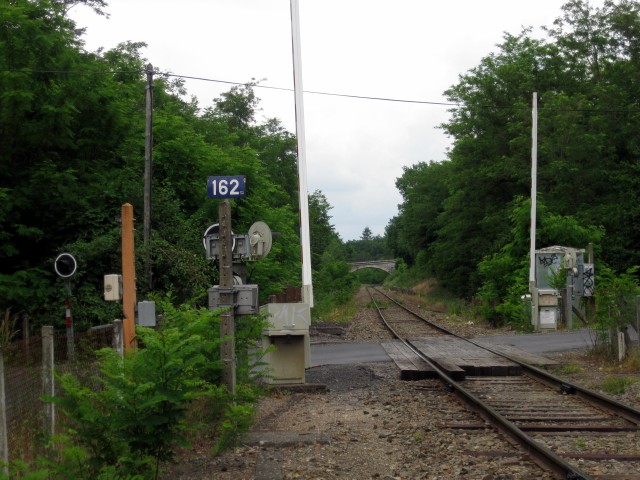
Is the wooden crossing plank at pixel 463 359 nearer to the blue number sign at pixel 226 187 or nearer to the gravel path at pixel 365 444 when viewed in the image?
the gravel path at pixel 365 444

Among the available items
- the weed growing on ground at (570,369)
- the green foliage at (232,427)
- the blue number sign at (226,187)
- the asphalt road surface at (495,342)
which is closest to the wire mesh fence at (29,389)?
the green foliage at (232,427)

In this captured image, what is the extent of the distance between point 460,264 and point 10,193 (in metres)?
35.0

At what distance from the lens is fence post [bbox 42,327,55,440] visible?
25.7ft

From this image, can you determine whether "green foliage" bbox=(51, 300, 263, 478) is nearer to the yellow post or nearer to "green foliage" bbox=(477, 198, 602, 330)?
the yellow post

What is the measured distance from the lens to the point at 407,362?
18.3 metres

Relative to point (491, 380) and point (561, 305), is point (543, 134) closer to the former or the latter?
point (561, 305)

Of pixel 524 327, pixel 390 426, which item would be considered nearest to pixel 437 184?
pixel 524 327

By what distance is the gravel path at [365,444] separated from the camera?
8188mm

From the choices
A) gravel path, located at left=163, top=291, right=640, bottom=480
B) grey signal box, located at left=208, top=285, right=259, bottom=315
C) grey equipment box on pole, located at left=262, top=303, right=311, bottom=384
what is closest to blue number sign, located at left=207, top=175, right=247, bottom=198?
grey signal box, located at left=208, top=285, right=259, bottom=315

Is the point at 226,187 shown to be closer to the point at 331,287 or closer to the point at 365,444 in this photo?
the point at 365,444

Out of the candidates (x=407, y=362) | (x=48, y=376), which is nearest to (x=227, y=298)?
(x=48, y=376)

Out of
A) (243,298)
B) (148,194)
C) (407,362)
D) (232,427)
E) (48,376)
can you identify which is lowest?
(407,362)

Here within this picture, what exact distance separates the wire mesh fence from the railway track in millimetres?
4616

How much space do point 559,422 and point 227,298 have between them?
14.7 ft
